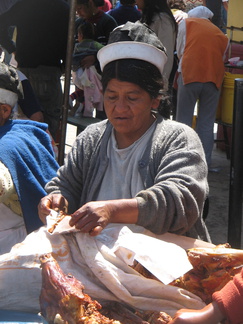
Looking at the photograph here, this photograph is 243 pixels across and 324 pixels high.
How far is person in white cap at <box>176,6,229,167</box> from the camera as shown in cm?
610

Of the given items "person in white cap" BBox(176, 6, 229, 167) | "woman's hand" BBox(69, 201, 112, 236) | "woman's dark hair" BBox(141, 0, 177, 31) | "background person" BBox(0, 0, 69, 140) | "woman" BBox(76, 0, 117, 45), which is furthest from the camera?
"woman" BBox(76, 0, 117, 45)

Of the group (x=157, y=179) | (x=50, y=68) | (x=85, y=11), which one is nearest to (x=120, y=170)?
(x=157, y=179)

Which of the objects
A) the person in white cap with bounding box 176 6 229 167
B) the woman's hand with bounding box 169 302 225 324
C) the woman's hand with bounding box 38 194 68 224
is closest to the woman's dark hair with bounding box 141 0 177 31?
the person in white cap with bounding box 176 6 229 167

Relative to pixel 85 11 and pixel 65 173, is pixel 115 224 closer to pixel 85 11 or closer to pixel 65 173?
pixel 65 173

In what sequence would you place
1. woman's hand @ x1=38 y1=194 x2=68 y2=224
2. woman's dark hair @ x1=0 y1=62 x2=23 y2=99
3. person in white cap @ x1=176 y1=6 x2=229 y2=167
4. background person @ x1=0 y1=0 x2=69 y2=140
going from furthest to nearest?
person in white cap @ x1=176 y1=6 x2=229 y2=167, background person @ x1=0 y1=0 x2=69 y2=140, woman's dark hair @ x1=0 y1=62 x2=23 y2=99, woman's hand @ x1=38 y1=194 x2=68 y2=224

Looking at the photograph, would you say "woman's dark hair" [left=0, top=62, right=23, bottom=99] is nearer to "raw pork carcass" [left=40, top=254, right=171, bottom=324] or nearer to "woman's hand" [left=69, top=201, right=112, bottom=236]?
"woman's hand" [left=69, top=201, right=112, bottom=236]

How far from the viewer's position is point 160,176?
2.22 meters

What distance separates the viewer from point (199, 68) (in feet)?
20.1

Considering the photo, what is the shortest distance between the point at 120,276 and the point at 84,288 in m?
0.12

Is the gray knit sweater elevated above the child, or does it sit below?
above

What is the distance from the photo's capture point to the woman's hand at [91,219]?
1914 mm

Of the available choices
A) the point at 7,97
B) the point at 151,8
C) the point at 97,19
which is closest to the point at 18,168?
the point at 7,97

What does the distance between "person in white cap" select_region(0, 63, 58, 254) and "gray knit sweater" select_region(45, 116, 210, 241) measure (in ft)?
1.19

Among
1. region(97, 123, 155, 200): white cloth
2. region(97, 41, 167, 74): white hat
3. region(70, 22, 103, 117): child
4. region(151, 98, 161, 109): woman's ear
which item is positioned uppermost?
region(97, 41, 167, 74): white hat
